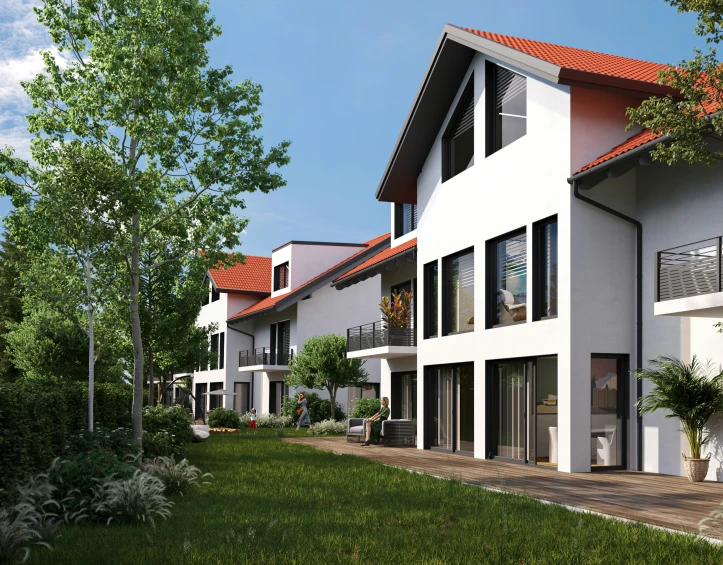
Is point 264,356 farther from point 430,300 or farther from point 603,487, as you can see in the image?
point 603,487

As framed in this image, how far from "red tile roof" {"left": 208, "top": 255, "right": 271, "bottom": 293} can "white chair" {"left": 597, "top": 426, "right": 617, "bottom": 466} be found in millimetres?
32655

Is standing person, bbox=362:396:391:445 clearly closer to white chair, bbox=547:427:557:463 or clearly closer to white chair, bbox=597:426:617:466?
white chair, bbox=547:427:557:463

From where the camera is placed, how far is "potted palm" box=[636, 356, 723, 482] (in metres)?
13.4

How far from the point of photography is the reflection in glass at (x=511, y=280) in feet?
56.2

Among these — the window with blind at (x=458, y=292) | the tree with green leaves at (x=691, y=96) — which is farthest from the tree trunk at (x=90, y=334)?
the window with blind at (x=458, y=292)

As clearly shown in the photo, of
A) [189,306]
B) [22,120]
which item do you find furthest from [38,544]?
[189,306]

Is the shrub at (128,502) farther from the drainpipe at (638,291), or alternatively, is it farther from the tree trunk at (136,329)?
the drainpipe at (638,291)

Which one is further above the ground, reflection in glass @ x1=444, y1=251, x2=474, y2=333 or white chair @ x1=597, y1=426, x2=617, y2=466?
reflection in glass @ x1=444, y1=251, x2=474, y2=333

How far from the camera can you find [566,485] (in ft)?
42.2

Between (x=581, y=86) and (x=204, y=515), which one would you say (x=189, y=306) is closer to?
(x=581, y=86)

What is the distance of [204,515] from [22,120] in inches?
370

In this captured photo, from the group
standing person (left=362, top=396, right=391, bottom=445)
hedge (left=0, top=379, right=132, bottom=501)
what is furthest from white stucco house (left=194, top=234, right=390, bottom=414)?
hedge (left=0, top=379, right=132, bottom=501)

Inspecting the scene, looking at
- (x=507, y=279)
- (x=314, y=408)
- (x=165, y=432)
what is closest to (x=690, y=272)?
(x=507, y=279)

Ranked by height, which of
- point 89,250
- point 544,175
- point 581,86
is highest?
point 581,86
